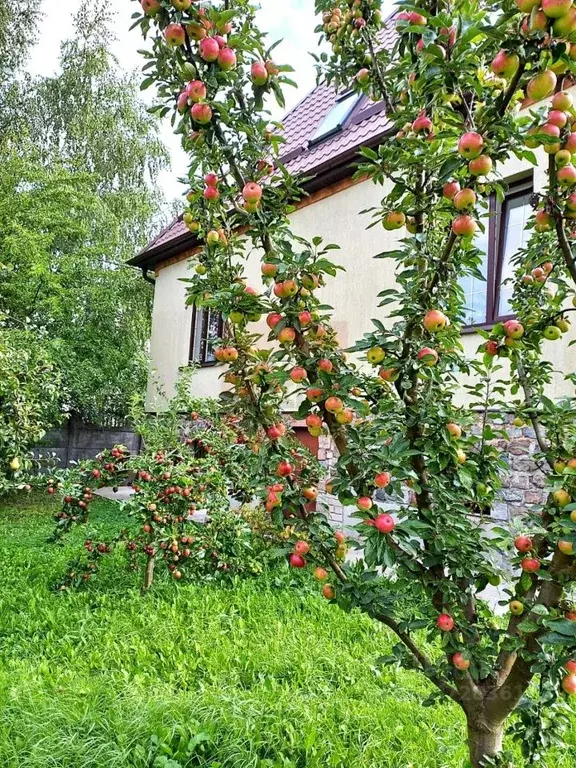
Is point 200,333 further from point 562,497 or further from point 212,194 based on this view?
point 562,497

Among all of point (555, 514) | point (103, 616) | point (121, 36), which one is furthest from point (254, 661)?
point (121, 36)

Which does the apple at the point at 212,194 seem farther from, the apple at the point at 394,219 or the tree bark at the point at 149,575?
the tree bark at the point at 149,575

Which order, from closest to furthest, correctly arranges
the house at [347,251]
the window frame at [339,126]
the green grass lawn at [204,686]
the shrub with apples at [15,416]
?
the green grass lawn at [204,686] → the shrub with apples at [15,416] → the house at [347,251] → the window frame at [339,126]

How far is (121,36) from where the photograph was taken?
12.0 meters

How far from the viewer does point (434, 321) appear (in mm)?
1320

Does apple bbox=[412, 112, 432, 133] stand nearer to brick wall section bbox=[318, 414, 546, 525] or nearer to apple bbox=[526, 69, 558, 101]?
apple bbox=[526, 69, 558, 101]

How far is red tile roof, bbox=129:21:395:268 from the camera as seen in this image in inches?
228

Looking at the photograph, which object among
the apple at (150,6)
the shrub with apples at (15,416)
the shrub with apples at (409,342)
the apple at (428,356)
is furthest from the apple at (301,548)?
the shrub with apples at (15,416)

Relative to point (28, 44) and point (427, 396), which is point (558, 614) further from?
point (28, 44)

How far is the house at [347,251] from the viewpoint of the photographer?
4.36 meters

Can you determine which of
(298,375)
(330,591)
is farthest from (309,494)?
(298,375)

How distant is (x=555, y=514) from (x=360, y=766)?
133 cm

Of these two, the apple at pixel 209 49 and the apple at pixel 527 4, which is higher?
the apple at pixel 209 49

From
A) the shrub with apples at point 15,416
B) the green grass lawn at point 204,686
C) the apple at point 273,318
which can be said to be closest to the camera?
the apple at point 273,318
